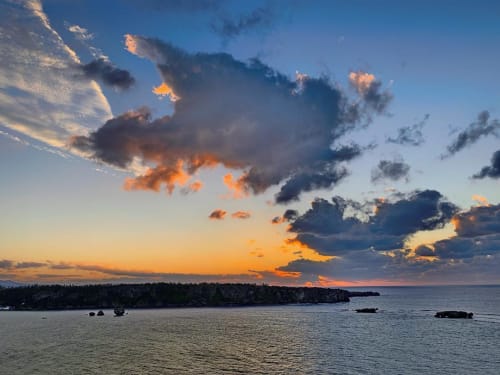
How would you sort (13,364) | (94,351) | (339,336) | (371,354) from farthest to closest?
(339,336) < (94,351) < (371,354) < (13,364)

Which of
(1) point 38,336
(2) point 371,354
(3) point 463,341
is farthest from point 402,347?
(1) point 38,336

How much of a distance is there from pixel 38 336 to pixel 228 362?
276 feet

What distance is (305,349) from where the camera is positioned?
4427 inches

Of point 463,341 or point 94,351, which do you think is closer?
point 94,351

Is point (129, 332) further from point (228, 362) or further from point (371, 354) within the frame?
point (371, 354)

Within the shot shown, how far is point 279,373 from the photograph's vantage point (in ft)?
275

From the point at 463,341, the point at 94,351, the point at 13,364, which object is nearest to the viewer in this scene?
the point at 13,364

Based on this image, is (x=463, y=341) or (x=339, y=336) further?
(x=339, y=336)

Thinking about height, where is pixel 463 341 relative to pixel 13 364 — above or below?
above

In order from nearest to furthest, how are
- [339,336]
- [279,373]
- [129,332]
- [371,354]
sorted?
1. [279,373]
2. [371,354]
3. [339,336]
4. [129,332]

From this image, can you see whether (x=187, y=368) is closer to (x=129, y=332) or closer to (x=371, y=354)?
(x=371, y=354)

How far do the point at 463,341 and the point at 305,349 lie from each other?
49.4m

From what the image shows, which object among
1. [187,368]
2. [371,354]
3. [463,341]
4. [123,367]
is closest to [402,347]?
[371,354]

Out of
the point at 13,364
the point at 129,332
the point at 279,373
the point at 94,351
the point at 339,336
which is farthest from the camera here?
the point at 129,332
